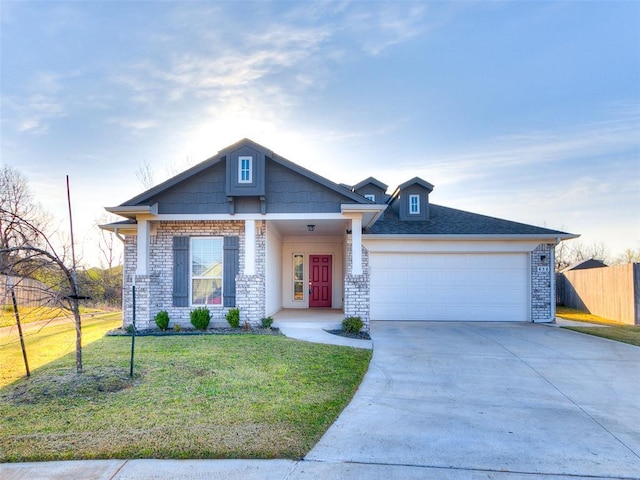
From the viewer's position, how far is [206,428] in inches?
157

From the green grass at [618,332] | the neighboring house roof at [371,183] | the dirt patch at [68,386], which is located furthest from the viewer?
the neighboring house roof at [371,183]

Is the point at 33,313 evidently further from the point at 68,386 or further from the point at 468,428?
the point at 468,428

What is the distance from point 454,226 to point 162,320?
9.87m

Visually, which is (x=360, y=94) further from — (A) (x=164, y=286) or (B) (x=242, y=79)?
(A) (x=164, y=286)

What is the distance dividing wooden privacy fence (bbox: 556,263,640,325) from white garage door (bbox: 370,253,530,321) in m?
4.21

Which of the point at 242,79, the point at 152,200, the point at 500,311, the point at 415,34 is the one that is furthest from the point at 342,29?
the point at 500,311

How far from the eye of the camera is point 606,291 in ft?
49.3

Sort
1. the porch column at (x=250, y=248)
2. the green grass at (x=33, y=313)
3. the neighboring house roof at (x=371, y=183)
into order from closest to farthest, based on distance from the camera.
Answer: the green grass at (x=33, y=313) → the porch column at (x=250, y=248) → the neighboring house roof at (x=371, y=183)

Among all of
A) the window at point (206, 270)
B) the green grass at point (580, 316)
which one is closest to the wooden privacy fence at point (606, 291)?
the green grass at point (580, 316)

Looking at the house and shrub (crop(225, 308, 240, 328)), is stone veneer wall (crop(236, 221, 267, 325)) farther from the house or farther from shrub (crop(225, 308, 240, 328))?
shrub (crop(225, 308, 240, 328))

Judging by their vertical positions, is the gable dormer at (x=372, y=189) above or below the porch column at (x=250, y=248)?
above

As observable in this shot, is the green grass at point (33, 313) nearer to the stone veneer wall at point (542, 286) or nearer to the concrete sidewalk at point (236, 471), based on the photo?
the concrete sidewalk at point (236, 471)

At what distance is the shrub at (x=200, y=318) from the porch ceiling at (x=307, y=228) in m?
3.18

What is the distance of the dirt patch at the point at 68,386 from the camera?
495 centimetres
